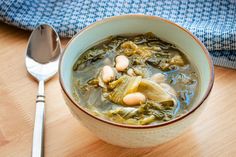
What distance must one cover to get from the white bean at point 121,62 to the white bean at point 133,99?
0.11 metres

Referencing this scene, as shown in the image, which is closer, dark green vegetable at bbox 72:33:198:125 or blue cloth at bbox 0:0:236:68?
dark green vegetable at bbox 72:33:198:125

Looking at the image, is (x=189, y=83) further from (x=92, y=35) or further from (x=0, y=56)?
(x=0, y=56)

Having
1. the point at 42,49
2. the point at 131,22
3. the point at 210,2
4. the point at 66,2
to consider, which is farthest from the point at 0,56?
the point at 210,2

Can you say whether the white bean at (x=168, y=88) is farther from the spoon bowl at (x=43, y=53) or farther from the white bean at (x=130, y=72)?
the spoon bowl at (x=43, y=53)

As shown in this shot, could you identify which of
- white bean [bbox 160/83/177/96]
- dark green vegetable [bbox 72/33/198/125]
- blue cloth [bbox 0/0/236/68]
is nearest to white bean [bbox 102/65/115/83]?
dark green vegetable [bbox 72/33/198/125]

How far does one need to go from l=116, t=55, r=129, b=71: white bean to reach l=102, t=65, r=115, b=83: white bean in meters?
0.02

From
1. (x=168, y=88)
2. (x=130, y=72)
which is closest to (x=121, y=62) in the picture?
(x=130, y=72)

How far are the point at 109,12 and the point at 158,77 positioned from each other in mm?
421

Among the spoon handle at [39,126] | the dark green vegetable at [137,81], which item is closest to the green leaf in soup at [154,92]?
the dark green vegetable at [137,81]

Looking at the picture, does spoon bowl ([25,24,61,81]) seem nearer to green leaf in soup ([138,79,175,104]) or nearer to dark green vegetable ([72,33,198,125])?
dark green vegetable ([72,33,198,125])

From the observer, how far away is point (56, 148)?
974mm

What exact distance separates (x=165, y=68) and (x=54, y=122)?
Answer: 0.31 metres

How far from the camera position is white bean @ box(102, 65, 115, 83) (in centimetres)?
98

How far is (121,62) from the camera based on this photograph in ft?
3.35
